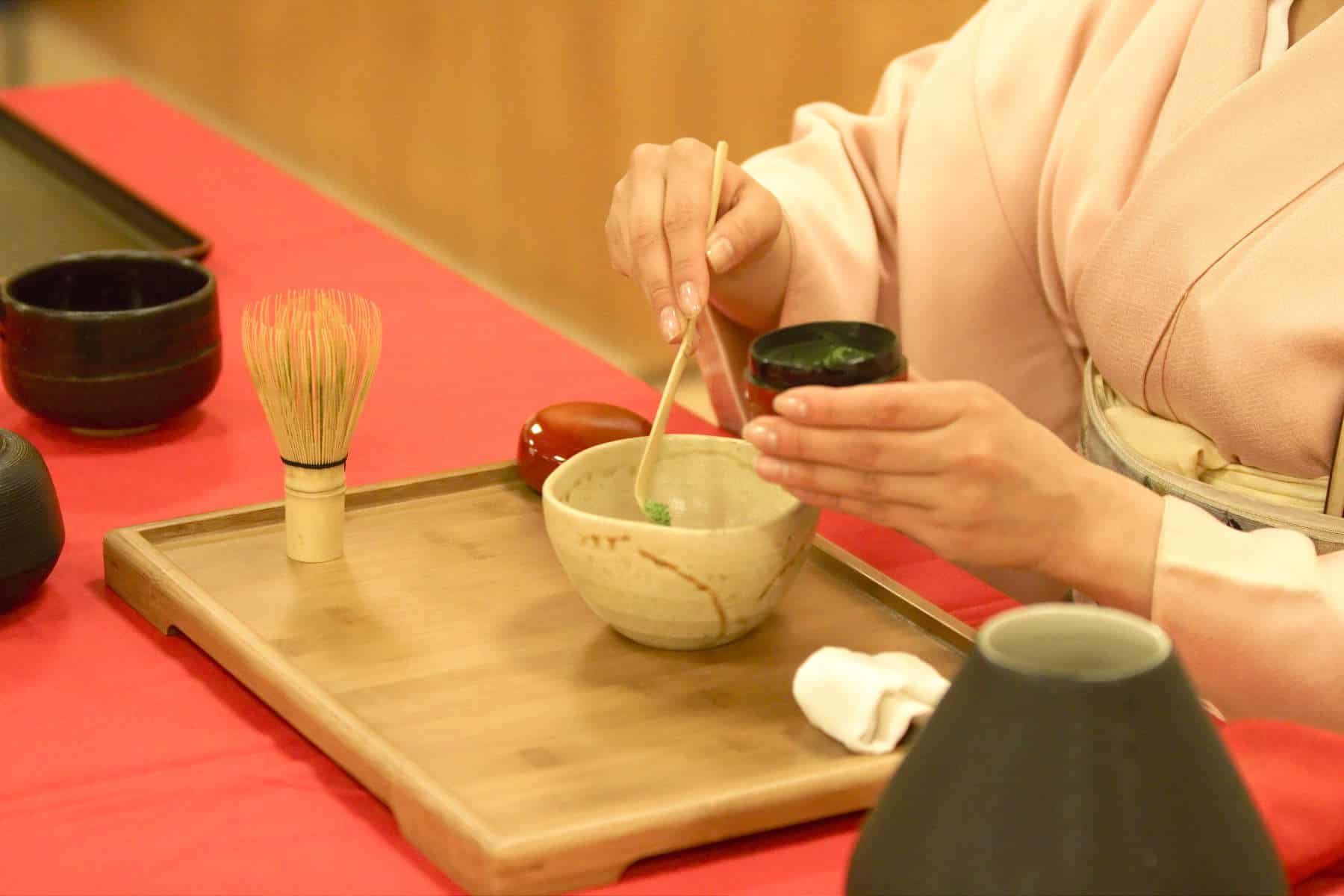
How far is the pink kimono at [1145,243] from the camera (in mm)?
978

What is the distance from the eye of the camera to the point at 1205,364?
114 centimetres

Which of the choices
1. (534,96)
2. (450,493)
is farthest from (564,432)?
(534,96)

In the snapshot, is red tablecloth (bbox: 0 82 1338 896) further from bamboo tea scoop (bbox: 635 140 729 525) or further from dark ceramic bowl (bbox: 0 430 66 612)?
bamboo tea scoop (bbox: 635 140 729 525)

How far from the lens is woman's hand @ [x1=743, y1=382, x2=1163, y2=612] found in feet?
2.83

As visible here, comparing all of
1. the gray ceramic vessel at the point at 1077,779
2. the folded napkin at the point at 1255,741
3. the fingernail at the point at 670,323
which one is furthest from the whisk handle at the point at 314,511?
the gray ceramic vessel at the point at 1077,779

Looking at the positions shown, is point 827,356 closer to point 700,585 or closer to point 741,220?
point 700,585

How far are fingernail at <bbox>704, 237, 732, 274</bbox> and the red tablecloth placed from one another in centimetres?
20

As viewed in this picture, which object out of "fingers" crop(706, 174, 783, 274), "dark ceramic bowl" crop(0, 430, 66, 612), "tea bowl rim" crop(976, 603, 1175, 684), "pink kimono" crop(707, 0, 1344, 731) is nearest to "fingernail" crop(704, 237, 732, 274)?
"fingers" crop(706, 174, 783, 274)

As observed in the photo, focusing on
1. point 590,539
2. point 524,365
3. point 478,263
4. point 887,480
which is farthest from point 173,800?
point 478,263

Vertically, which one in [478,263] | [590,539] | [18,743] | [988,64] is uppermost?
[988,64]

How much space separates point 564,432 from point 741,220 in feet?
0.78

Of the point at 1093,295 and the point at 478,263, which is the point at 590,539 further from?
the point at 478,263

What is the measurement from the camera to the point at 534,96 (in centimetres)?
355

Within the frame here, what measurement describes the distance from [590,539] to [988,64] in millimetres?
744
